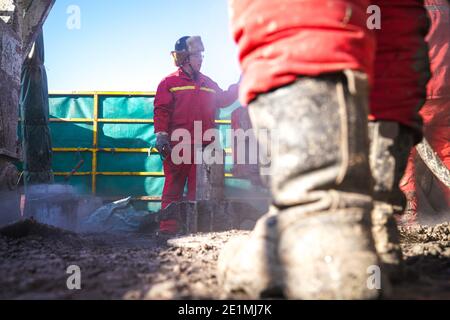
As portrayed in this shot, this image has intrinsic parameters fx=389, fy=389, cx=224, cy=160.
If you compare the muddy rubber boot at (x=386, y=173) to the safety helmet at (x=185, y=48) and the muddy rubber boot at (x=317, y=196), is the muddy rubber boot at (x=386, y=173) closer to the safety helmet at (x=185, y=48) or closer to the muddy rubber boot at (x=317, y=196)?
the muddy rubber boot at (x=317, y=196)

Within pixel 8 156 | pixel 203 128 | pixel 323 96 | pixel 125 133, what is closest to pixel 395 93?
pixel 323 96

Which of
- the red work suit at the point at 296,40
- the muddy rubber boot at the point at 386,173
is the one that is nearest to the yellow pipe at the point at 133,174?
the muddy rubber boot at the point at 386,173

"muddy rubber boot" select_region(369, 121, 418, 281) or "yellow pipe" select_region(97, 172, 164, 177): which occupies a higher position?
"muddy rubber boot" select_region(369, 121, 418, 281)

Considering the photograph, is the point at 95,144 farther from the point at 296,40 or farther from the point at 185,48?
the point at 296,40

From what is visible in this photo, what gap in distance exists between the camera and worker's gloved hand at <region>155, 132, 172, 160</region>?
471 cm

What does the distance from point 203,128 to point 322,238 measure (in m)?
4.34

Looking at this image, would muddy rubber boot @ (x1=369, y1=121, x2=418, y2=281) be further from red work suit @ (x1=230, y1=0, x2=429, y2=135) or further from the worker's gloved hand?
the worker's gloved hand

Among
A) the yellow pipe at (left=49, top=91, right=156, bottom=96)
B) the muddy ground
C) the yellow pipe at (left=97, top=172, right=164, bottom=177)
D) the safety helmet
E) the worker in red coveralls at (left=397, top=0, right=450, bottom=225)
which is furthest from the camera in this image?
the yellow pipe at (left=49, top=91, right=156, bottom=96)

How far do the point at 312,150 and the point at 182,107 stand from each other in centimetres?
432

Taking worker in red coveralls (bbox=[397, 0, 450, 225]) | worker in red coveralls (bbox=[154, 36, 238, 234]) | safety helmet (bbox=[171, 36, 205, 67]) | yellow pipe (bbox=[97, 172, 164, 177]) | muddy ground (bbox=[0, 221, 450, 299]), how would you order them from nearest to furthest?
muddy ground (bbox=[0, 221, 450, 299])
worker in red coveralls (bbox=[397, 0, 450, 225])
worker in red coveralls (bbox=[154, 36, 238, 234])
safety helmet (bbox=[171, 36, 205, 67])
yellow pipe (bbox=[97, 172, 164, 177])

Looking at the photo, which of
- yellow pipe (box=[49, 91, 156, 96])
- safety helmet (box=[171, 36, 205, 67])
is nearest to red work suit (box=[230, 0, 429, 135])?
safety helmet (box=[171, 36, 205, 67])

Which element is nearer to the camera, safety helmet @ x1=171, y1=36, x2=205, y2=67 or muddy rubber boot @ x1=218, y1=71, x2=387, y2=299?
muddy rubber boot @ x1=218, y1=71, x2=387, y2=299

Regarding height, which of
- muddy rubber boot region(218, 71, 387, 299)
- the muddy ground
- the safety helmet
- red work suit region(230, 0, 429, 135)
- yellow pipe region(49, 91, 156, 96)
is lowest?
the muddy ground
